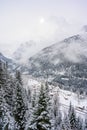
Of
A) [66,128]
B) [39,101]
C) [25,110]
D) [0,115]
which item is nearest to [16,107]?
[25,110]

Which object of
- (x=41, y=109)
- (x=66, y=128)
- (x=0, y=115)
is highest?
(x=41, y=109)

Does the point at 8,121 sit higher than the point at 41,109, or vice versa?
the point at 41,109

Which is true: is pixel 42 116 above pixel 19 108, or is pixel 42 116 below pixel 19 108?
above

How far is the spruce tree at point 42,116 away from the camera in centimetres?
2133

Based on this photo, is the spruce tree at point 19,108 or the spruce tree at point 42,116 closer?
the spruce tree at point 42,116

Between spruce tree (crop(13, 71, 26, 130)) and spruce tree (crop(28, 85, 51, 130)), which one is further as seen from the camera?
spruce tree (crop(13, 71, 26, 130))

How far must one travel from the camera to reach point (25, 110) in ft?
103

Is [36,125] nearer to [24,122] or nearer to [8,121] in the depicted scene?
[24,122]

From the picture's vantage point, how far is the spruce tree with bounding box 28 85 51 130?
840 inches

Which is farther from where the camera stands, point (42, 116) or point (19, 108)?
point (19, 108)

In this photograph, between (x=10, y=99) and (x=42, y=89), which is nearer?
(x=42, y=89)

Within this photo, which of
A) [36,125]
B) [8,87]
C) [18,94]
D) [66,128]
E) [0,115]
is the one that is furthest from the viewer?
[66,128]

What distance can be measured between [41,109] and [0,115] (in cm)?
1317

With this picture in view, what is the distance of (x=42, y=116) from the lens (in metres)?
21.4
